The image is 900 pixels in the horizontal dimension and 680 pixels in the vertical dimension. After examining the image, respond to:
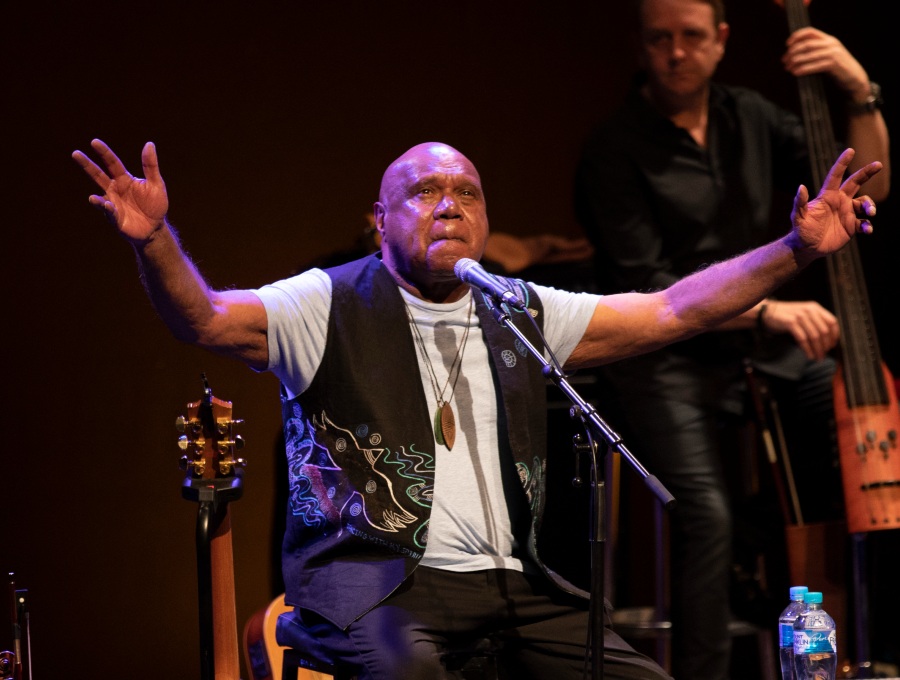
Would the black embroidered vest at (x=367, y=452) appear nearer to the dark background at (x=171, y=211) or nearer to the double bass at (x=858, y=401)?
the double bass at (x=858, y=401)

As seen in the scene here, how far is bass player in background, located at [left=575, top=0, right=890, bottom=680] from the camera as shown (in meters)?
3.50

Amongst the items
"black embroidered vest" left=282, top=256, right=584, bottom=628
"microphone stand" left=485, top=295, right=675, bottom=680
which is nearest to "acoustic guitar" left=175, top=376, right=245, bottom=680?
→ "black embroidered vest" left=282, top=256, right=584, bottom=628

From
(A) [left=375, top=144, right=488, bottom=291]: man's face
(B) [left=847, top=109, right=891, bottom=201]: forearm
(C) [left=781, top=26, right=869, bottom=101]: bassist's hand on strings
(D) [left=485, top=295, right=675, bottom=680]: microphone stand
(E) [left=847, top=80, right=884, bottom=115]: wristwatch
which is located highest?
(C) [left=781, top=26, right=869, bottom=101]: bassist's hand on strings

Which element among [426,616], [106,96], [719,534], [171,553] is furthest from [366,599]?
[106,96]

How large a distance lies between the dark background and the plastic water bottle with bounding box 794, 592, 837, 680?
231 centimetres

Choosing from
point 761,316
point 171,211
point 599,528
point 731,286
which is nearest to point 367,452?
point 599,528

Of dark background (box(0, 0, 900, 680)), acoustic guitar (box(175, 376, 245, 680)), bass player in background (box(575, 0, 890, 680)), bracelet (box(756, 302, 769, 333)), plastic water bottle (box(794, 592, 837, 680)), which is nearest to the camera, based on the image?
acoustic guitar (box(175, 376, 245, 680))

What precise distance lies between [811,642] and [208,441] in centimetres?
154

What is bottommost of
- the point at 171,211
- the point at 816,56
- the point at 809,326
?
the point at 809,326

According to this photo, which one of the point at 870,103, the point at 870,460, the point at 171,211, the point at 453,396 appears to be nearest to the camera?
the point at 453,396

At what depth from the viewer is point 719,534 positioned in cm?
336

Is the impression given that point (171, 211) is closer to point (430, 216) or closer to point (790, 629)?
point (430, 216)

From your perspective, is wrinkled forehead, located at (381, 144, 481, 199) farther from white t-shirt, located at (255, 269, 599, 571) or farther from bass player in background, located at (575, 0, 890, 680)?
bass player in background, located at (575, 0, 890, 680)

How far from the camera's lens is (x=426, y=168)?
300 centimetres
